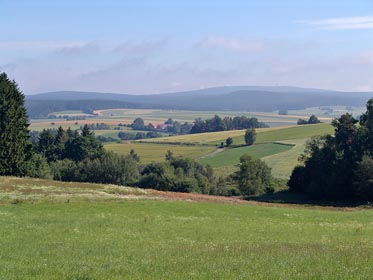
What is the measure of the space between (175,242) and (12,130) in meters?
56.9

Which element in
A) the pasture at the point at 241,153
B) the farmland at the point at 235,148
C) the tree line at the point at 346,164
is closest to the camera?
the tree line at the point at 346,164

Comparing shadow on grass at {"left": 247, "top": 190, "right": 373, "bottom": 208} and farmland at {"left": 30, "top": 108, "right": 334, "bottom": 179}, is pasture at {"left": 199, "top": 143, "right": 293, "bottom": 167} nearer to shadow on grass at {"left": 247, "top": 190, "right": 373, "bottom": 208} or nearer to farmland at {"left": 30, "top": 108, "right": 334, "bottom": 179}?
farmland at {"left": 30, "top": 108, "right": 334, "bottom": 179}

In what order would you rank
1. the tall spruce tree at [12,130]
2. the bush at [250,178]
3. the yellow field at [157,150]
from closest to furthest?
the tall spruce tree at [12,130]
the bush at [250,178]
the yellow field at [157,150]

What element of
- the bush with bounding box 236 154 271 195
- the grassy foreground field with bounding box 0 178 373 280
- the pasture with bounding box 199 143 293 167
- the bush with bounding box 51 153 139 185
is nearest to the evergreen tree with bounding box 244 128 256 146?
the pasture with bounding box 199 143 293 167

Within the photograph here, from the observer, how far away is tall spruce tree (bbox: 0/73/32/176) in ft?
247

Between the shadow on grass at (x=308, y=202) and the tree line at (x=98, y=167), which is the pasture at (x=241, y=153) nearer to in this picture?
the tree line at (x=98, y=167)

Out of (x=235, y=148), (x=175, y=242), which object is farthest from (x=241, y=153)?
(x=175, y=242)

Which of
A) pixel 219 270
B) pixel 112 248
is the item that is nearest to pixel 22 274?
pixel 219 270

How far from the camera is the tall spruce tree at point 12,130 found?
247ft

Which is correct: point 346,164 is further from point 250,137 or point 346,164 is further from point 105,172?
point 250,137

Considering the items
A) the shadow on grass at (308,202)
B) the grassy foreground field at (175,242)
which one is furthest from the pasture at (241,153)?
the grassy foreground field at (175,242)

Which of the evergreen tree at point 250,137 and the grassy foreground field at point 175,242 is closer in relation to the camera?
the grassy foreground field at point 175,242

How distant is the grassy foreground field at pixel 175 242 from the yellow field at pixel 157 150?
92.8 metres

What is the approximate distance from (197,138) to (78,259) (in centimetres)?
16629
